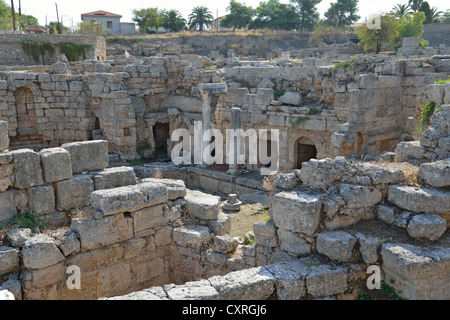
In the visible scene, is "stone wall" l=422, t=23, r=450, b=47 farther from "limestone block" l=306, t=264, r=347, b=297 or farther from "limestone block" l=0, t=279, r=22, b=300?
"limestone block" l=0, t=279, r=22, b=300

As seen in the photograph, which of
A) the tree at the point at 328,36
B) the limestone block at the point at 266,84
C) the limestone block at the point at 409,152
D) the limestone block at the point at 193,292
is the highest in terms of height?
the tree at the point at 328,36

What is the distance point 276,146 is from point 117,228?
908 centimetres

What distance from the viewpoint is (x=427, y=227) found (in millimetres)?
5371

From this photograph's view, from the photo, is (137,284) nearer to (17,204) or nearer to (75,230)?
(75,230)

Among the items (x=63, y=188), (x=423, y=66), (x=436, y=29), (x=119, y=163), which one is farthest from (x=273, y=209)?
(x=436, y=29)

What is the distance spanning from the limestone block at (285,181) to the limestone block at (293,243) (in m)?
0.65

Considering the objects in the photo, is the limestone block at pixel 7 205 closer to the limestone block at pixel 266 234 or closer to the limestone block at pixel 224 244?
the limestone block at pixel 224 244

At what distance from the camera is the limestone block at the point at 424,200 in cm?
554

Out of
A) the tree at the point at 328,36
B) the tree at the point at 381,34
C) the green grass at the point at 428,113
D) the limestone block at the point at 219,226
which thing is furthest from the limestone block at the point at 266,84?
the tree at the point at 328,36

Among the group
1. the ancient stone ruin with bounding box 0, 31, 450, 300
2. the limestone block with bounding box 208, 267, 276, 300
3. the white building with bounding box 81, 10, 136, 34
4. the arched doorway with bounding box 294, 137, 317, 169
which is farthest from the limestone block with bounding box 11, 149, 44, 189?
the white building with bounding box 81, 10, 136, 34

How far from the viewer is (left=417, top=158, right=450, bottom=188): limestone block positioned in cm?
569

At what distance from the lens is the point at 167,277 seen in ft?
25.0

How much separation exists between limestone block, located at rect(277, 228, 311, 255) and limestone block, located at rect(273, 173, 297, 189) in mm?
646

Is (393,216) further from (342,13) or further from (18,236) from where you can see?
(342,13)
